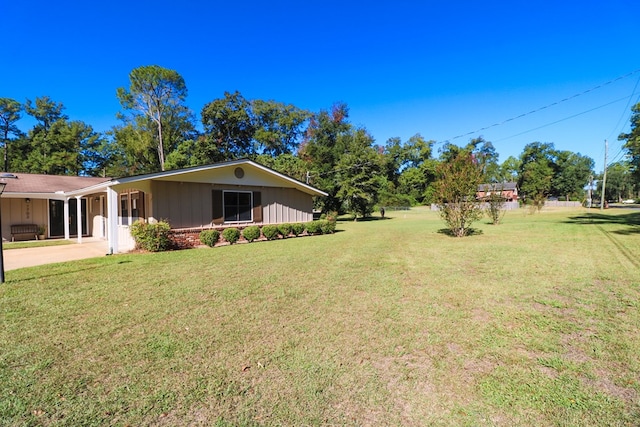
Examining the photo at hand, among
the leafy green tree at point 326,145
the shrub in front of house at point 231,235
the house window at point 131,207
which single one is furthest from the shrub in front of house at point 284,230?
the leafy green tree at point 326,145

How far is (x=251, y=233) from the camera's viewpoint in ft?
39.0

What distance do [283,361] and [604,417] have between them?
94.6 inches

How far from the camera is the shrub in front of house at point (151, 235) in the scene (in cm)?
969

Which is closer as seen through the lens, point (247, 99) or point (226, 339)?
point (226, 339)

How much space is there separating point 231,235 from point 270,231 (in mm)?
1667

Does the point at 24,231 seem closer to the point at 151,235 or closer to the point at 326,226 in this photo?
the point at 151,235

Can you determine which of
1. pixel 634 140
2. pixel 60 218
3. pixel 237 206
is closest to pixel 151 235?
pixel 237 206

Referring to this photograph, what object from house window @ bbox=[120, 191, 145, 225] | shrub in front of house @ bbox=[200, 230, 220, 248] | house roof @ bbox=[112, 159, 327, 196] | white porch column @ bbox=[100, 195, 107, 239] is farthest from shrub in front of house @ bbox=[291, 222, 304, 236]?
white porch column @ bbox=[100, 195, 107, 239]

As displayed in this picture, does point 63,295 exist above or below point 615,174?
below

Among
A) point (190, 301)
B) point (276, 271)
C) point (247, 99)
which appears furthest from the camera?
point (247, 99)

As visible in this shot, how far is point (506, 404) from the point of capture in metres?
2.25

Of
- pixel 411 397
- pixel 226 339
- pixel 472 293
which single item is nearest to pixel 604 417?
pixel 411 397

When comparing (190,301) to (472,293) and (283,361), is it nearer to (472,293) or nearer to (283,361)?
(283,361)

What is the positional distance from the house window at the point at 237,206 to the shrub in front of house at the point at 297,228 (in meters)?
1.92
